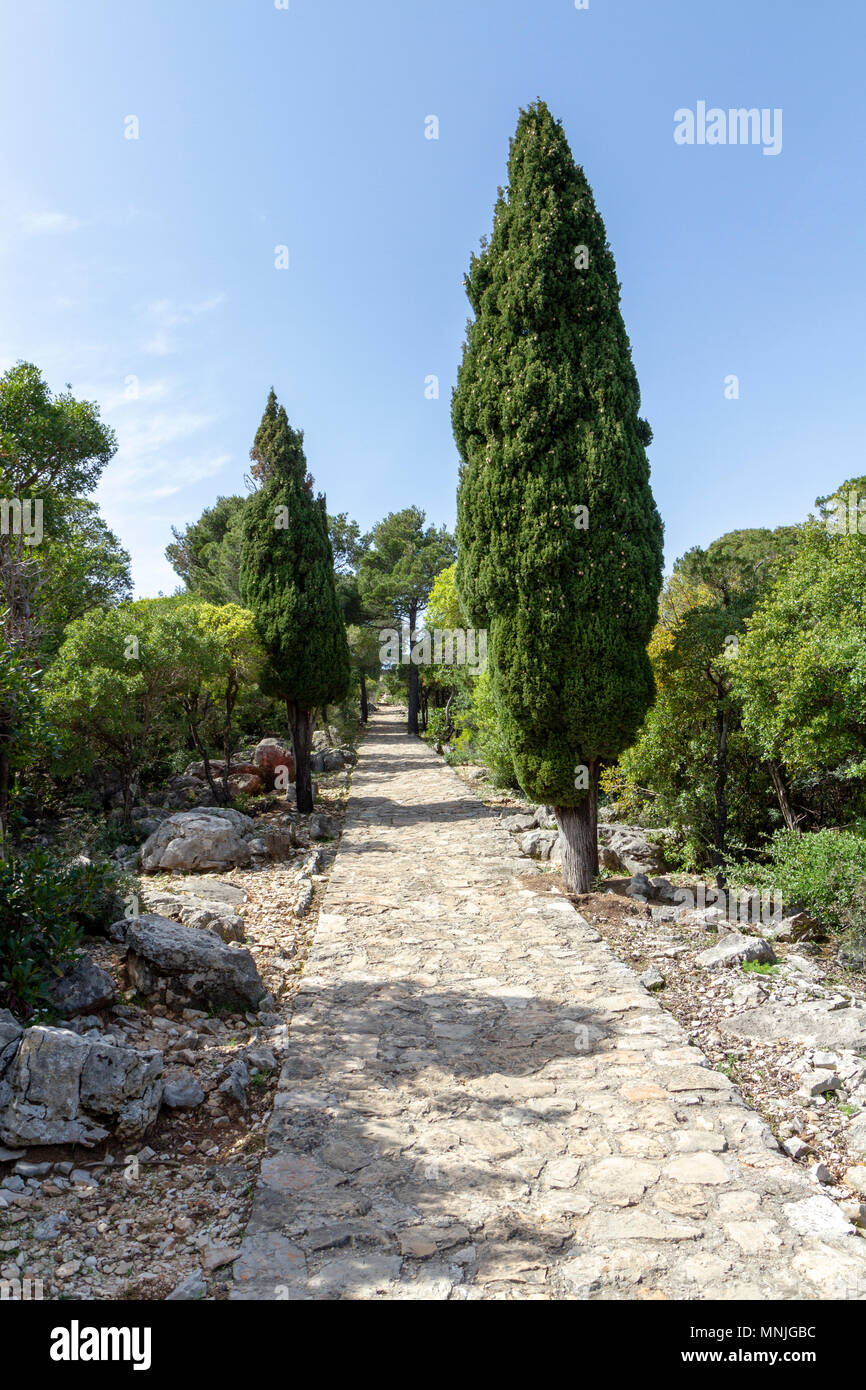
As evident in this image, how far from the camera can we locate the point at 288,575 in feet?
46.8

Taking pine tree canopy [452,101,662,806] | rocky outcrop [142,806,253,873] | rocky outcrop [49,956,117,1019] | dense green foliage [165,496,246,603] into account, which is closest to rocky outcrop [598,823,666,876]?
pine tree canopy [452,101,662,806]

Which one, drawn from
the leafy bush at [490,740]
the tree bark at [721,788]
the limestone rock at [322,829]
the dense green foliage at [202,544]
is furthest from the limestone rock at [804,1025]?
the dense green foliage at [202,544]

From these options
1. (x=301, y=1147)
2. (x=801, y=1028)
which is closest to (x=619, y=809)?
(x=801, y=1028)

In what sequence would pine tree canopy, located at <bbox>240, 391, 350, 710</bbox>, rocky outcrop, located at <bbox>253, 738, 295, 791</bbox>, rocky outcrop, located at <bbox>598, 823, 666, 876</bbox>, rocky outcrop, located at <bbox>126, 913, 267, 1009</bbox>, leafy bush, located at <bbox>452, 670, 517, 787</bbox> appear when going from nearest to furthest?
rocky outcrop, located at <bbox>126, 913, 267, 1009</bbox> → rocky outcrop, located at <bbox>598, 823, 666, 876</bbox> → pine tree canopy, located at <bbox>240, 391, 350, 710</bbox> → leafy bush, located at <bbox>452, 670, 517, 787</bbox> → rocky outcrop, located at <bbox>253, 738, 295, 791</bbox>

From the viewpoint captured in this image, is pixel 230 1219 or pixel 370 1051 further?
pixel 370 1051

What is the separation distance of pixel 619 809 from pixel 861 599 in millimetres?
6012

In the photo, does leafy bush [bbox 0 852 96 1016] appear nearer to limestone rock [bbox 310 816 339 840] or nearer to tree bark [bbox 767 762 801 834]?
limestone rock [bbox 310 816 339 840]

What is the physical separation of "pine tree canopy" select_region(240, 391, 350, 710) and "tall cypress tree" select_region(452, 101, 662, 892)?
635cm

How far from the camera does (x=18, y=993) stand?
169 inches

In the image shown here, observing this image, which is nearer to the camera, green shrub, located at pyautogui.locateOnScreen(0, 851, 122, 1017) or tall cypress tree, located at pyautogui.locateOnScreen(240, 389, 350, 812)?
green shrub, located at pyautogui.locateOnScreen(0, 851, 122, 1017)

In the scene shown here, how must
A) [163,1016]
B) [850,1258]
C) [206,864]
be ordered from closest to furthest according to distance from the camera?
[850,1258] → [163,1016] → [206,864]

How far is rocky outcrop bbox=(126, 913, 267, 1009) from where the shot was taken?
5.46 meters
